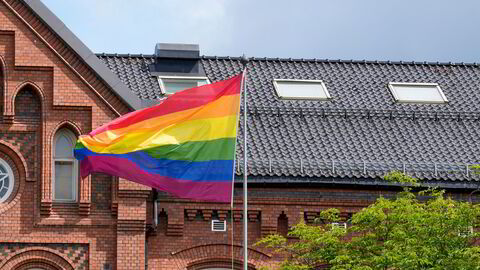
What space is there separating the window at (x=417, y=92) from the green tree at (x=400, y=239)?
410 inches

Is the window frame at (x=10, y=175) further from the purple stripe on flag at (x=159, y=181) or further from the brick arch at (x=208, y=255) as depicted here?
the brick arch at (x=208, y=255)

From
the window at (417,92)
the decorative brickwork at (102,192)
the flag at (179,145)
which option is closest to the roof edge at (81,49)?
the decorative brickwork at (102,192)

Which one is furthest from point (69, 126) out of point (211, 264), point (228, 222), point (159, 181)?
point (159, 181)

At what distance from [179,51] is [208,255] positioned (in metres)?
8.33

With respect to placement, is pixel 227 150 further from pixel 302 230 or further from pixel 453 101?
pixel 453 101

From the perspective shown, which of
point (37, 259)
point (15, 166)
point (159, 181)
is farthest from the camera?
point (15, 166)

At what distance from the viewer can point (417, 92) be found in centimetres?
5216

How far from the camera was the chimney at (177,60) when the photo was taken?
167ft

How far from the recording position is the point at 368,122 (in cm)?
4969

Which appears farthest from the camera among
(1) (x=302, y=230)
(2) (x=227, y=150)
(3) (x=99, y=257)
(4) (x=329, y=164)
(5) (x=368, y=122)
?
(5) (x=368, y=122)

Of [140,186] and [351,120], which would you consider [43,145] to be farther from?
[351,120]

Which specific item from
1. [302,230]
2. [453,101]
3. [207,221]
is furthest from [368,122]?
[302,230]

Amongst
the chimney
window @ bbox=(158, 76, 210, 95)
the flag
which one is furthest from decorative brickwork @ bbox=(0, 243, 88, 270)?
the chimney

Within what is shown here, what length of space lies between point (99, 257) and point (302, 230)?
5723mm
